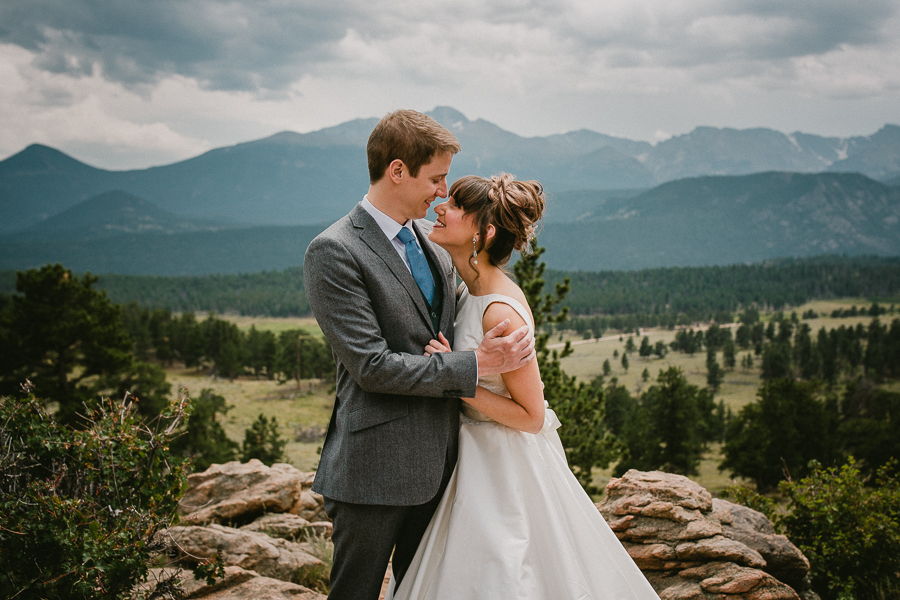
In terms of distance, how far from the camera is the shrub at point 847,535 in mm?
6129

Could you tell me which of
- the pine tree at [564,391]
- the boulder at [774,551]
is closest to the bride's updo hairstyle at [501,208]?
the boulder at [774,551]

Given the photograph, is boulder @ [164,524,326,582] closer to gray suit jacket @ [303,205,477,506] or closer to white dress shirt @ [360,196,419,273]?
gray suit jacket @ [303,205,477,506]

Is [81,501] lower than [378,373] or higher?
lower

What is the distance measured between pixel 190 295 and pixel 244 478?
203 m

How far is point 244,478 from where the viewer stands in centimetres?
831

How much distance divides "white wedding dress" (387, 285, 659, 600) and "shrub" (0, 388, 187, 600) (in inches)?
78.1

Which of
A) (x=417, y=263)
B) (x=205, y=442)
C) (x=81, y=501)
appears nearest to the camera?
(x=417, y=263)

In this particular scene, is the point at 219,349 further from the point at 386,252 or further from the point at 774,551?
the point at 386,252

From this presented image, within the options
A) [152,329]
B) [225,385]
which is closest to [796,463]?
[225,385]

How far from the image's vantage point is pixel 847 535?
6371 mm

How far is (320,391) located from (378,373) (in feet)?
235

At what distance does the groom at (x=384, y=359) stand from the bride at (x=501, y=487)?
0.23 metres

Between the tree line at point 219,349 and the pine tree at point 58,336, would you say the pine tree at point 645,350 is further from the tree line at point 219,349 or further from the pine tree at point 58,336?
the pine tree at point 58,336

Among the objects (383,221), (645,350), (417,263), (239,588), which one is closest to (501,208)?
(417,263)
